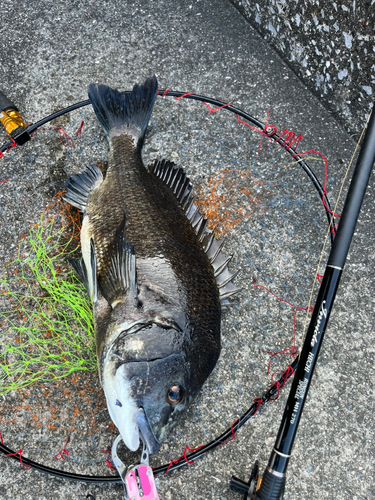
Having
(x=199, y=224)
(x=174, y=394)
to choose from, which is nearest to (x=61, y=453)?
(x=174, y=394)

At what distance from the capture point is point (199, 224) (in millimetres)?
→ 2158

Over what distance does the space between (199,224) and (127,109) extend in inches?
32.7

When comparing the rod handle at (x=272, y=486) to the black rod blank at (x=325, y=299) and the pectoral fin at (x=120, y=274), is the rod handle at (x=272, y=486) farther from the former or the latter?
the pectoral fin at (x=120, y=274)

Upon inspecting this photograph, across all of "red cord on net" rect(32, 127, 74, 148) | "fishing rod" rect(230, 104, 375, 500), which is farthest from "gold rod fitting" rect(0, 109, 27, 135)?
"fishing rod" rect(230, 104, 375, 500)

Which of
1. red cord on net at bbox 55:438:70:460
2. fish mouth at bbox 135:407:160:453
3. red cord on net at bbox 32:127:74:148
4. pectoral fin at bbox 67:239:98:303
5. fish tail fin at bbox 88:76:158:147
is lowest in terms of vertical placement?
red cord on net at bbox 55:438:70:460

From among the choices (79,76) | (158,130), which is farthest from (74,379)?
(79,76)

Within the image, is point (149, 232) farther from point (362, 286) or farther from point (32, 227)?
point (362, 286)

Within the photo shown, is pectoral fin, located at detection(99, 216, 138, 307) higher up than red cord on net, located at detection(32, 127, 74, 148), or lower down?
lower down

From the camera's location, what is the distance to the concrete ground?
2107mm

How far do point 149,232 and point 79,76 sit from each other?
1496mm

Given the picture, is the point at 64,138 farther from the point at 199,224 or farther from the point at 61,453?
the point at 61,453

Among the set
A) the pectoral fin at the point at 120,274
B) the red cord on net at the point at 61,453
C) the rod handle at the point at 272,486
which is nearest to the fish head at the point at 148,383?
the pectoral fin at the point at 120,274

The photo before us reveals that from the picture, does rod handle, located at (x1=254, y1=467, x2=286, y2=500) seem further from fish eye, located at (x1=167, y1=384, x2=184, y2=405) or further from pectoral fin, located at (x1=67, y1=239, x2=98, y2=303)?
pectoral fin, located at (x1=67, y1=239, x2=98, y2=303)

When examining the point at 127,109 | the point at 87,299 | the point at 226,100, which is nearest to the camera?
the point at 87,299
